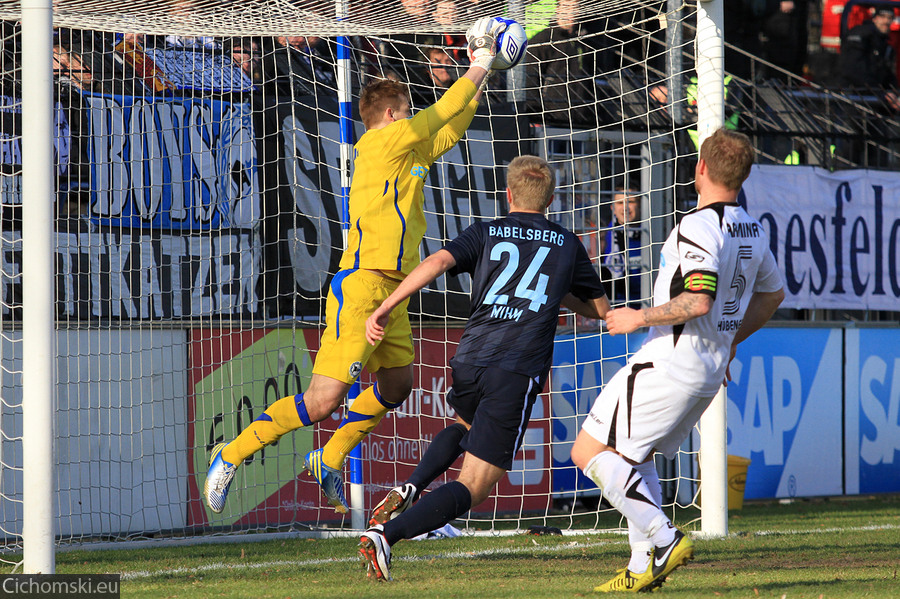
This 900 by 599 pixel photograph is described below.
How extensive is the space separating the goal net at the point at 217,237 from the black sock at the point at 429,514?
3.14m

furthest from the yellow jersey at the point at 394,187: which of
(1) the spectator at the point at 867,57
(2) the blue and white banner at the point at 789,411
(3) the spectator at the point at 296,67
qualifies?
(1) the spectator at the point at 867,57

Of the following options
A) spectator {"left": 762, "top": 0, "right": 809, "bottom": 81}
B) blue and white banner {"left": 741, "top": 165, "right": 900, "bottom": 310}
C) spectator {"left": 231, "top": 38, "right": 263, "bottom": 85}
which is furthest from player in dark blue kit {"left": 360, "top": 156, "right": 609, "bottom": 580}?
spectator {"left": 762, "top": 0, "right": 809, "bottom": 81}

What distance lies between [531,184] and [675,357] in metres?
1.17

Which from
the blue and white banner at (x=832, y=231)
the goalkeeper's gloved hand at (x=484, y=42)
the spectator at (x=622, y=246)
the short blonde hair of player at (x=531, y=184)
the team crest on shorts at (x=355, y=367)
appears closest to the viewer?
the short blonde hair of player at (x=531, y=184)

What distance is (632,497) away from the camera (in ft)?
14.4

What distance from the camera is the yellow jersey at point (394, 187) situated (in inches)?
223

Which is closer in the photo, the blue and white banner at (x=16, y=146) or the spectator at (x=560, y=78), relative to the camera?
the blue and white banner at (x=16, y=146)

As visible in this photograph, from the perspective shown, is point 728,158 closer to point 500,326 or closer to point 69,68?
point 500,326

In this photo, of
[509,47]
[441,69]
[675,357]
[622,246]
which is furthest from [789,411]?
[675,357]

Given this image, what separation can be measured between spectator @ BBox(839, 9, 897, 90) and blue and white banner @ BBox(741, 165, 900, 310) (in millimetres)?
3185

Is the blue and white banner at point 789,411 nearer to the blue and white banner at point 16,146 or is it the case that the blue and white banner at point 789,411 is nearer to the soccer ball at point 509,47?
the soccer ball at point 509,47

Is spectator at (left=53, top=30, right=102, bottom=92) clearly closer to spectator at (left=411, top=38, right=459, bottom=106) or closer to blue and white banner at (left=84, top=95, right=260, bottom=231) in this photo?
blue and white banner at (left=84, top=95, right=260, bottom=231)

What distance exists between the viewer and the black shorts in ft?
16.0

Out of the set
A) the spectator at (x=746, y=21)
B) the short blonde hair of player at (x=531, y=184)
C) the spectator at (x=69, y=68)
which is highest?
the spectator at (x=746, y=21)
